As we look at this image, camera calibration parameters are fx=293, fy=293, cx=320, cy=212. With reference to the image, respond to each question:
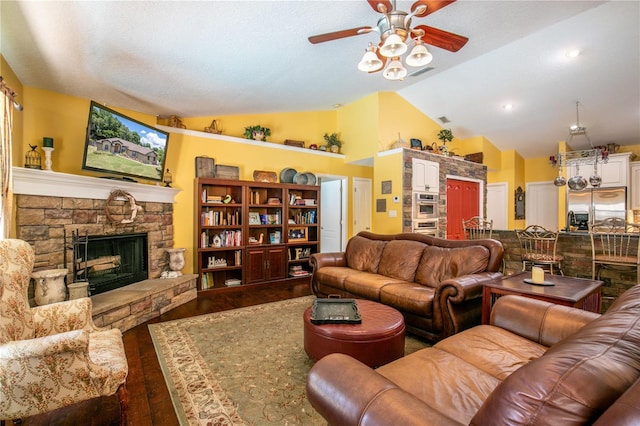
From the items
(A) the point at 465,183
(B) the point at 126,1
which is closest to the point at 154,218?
(B) the point at 126,1

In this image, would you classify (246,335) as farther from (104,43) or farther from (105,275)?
(104,43)

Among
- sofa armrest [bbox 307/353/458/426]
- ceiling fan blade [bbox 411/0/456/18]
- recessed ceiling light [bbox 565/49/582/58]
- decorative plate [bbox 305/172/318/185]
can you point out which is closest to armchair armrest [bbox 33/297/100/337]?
sofa armrest [bbox 307/353/458/426]

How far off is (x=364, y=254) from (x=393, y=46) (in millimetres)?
2537

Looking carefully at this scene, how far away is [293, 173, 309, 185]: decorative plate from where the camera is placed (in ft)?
18.1

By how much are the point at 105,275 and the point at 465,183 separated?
6638 millimetres

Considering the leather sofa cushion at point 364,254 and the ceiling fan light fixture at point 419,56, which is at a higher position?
the ceiling fan light fixture at point 419,56

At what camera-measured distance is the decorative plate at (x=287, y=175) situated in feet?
17.9

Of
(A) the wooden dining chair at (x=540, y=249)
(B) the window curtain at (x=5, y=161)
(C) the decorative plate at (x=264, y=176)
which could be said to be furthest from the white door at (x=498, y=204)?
(B) the window curtain at (x=5, y=161)

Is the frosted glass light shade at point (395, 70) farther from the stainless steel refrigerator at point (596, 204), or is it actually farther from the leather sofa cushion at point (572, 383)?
the stainless steel refrigerator at point (596, 204)

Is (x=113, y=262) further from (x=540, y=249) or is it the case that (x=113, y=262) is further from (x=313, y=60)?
(x=540, y=249)

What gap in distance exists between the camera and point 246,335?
9.45 feet

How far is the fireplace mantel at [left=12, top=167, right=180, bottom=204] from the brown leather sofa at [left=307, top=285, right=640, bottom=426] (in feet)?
10.3

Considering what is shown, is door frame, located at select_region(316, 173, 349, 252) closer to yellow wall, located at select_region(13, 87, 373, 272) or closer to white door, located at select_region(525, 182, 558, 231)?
yellow wall, located at select_region(13, 87, 373, 272)

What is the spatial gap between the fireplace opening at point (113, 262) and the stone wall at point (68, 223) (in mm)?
83
